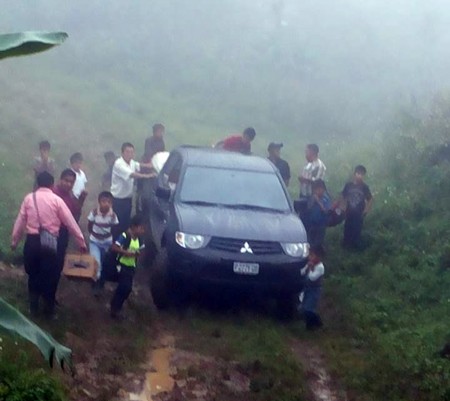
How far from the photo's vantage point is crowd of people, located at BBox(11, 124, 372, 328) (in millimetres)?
8508

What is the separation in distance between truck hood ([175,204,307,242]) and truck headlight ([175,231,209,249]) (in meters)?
0.05

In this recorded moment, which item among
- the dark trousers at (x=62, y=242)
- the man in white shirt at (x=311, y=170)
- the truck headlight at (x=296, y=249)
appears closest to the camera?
the dark trousers at (x=62, y=242)

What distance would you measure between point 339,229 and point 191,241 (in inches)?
181

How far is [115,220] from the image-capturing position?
9984mm

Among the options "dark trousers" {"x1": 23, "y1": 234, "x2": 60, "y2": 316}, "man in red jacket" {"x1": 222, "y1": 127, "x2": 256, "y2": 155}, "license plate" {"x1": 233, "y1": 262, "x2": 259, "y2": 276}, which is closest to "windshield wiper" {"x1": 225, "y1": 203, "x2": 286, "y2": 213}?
"license plate" {"x1": 233, "y1": 262, "x2": 259, "y2": 276}

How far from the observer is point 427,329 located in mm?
8992

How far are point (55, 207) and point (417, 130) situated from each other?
10.2 metres

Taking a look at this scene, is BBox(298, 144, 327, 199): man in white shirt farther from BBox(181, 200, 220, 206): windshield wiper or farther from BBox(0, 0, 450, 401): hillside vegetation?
BBox(181, 200, 220, 206): windshield wiper

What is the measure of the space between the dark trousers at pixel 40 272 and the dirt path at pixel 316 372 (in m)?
2.59

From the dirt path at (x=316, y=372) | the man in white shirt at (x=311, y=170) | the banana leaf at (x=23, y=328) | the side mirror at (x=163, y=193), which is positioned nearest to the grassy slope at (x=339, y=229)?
the dirt path at (x=316, y=372)

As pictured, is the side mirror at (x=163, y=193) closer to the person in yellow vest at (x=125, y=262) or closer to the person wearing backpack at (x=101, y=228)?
the person wearing backpack at (x=101, y=228)

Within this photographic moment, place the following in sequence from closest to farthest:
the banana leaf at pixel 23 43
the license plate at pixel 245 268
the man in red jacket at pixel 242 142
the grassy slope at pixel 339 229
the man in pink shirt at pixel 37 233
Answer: the banana leaf at pixel 23 43 → the grassy slope at pixel 339 229 → the man in pink shirt at pixel 37 233 → the license plate at pixel 245 268 → the man in red jacket at pixel 242 142

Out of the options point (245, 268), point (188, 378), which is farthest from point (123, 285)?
point (188, 378)

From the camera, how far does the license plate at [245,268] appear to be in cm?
917
